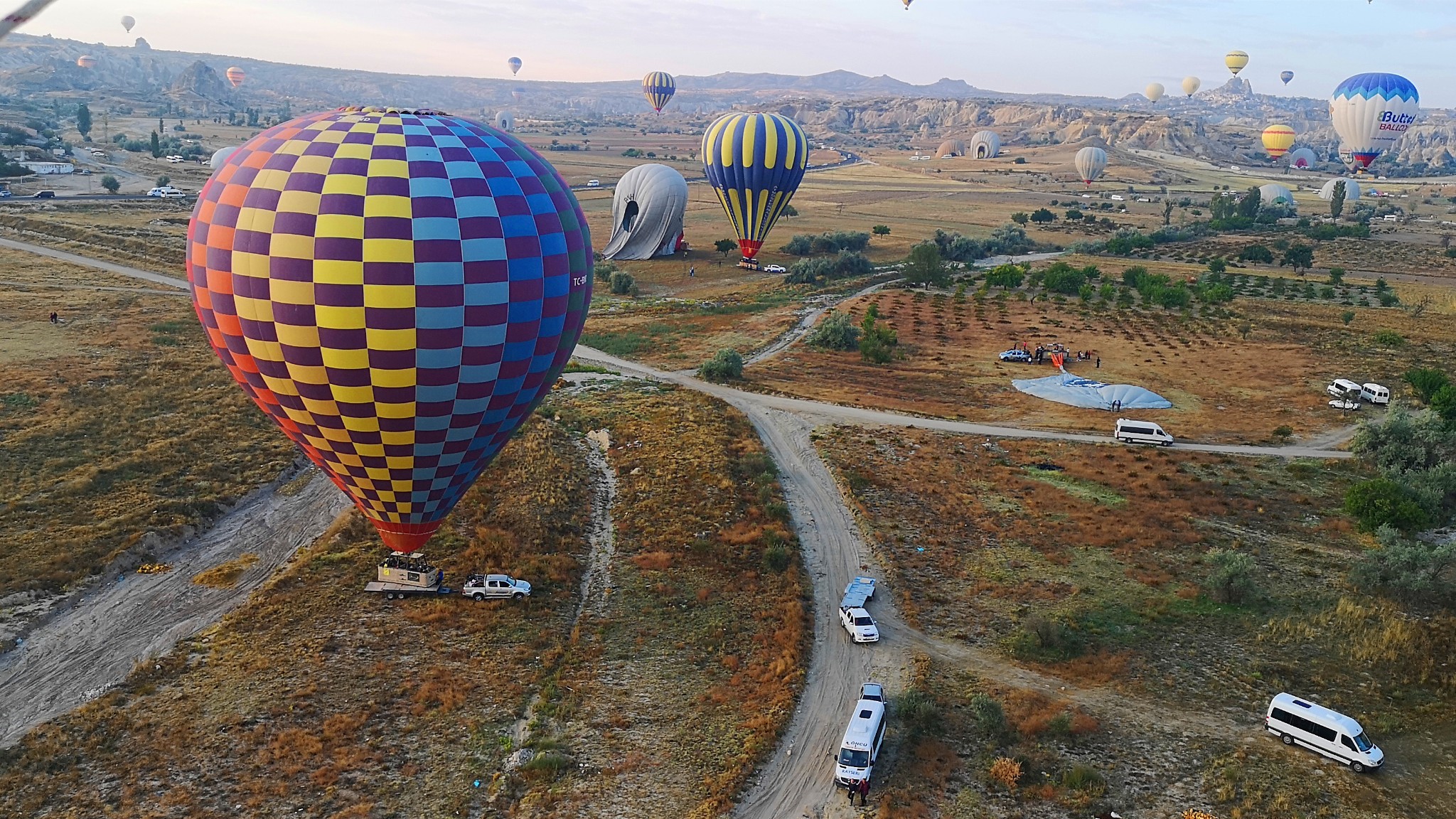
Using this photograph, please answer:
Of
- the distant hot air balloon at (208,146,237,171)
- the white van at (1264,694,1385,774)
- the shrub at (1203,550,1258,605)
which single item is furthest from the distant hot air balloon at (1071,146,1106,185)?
the white van at (1264,694,1385,774)

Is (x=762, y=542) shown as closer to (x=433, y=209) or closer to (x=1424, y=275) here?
(x=433, y=209)

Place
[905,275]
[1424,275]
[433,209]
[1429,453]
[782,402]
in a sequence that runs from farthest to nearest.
A: 1. [1424,275]
2. [905,275]
3. [782,402]
4. [1429,453]
5. [433,209]

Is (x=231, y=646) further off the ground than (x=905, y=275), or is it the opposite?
(x=905, y=275)

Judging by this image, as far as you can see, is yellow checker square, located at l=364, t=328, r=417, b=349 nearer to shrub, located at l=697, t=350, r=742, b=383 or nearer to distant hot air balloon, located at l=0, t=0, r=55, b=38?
distant hot air balloon, located at l=0, t=0, r=55, b=38

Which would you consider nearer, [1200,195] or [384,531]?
[384,531]

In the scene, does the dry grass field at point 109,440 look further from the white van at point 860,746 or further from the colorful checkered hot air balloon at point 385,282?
the white van at point 860,746

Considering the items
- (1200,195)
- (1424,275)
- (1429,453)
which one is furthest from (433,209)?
(1200,195)
